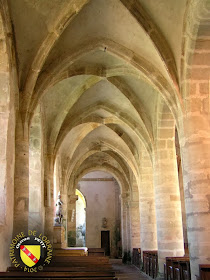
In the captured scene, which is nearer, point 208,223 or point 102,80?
point 208,223

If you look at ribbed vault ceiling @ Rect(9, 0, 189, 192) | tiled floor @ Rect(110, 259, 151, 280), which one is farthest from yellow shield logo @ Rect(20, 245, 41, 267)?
tiled floor @ Rect(110, 259, 151, 280)

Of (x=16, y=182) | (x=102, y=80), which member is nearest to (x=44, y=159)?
(x=102, y=80)

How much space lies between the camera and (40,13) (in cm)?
704

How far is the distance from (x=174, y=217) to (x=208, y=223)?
3488mm

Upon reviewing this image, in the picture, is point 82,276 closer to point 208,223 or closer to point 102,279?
point 102,279

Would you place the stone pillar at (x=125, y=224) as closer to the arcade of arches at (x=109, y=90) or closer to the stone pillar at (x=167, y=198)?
the arcade of arches at (x=109, y=90)

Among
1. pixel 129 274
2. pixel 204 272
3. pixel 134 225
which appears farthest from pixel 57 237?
pixel 134 225

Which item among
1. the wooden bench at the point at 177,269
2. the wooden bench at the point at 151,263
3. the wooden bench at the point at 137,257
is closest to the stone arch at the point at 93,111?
the wooden bench at the point at 151,263

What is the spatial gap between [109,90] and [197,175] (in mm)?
5101

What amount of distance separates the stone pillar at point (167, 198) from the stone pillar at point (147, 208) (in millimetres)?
3290

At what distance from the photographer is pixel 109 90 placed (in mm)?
11219

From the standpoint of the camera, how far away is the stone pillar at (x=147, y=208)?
45.2 feet

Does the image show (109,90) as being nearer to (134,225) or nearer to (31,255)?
(31,255)

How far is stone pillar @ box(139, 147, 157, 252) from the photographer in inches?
543
